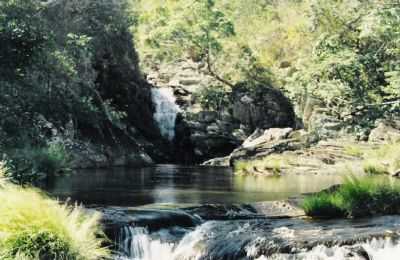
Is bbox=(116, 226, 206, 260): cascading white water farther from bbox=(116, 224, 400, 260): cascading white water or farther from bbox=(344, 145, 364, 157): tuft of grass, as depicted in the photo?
bbox=(344, 145, 364, 157): tuft of grass

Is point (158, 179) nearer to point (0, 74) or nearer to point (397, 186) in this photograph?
point (0, 74)

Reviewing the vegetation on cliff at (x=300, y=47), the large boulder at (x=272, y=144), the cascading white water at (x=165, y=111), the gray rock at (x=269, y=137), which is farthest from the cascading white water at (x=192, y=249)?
the cascading white water at (x=165, y=111)

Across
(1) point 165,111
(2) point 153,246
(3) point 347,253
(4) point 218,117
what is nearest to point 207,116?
(4) point 218,117

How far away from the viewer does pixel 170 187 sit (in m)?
19.9

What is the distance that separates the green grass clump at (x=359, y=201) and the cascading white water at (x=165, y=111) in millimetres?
25047

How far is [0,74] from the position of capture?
18156 mm

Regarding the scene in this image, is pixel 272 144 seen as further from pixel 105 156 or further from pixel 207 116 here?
pixel 105 156

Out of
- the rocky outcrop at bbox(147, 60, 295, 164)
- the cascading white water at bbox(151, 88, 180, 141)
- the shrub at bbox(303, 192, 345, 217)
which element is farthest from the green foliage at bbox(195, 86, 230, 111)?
the shrub at bbox(303, 192, 345, 217)

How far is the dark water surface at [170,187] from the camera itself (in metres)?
16.3

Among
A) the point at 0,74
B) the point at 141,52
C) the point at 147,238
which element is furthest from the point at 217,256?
the point at 141,52

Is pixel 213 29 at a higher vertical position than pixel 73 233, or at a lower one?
higher

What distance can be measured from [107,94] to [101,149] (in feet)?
17.1

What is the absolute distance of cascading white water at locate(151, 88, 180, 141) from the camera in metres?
38.5

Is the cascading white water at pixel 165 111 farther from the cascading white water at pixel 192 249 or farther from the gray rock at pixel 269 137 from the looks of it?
the cascading white water at pixel 192 249
